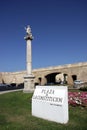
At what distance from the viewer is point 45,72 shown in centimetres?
5825

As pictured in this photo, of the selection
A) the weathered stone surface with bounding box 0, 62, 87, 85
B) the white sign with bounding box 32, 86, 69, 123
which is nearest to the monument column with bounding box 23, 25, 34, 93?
the white sign with bounding box 32, 86, 69, 123

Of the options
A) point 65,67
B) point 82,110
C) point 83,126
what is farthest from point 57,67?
point 83,126

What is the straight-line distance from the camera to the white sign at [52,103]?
9.38m

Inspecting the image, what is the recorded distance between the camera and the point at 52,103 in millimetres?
9883

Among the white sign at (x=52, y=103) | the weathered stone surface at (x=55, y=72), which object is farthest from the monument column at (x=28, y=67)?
the weathered stone surface at (x=55, y=72)

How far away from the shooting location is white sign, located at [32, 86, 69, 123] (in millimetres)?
9375

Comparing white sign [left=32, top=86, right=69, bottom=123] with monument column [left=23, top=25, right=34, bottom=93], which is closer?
white sign [left=32, top=86, right=69, bottom=123]

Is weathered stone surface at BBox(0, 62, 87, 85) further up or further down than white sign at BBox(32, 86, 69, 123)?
further up

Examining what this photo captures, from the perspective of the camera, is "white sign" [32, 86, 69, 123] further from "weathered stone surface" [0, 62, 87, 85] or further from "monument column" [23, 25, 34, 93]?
"weathered stone surface" [0, 62, 87, 85]

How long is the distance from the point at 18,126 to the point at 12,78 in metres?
63.4

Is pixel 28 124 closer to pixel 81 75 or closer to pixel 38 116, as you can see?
pixel 38 116

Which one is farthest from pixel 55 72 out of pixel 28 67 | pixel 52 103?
pixel 52 103

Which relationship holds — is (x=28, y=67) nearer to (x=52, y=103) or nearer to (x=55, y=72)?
(x=52, y=103)

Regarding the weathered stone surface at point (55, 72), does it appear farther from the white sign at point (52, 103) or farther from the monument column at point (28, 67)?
the white sign at point (52, 103)
